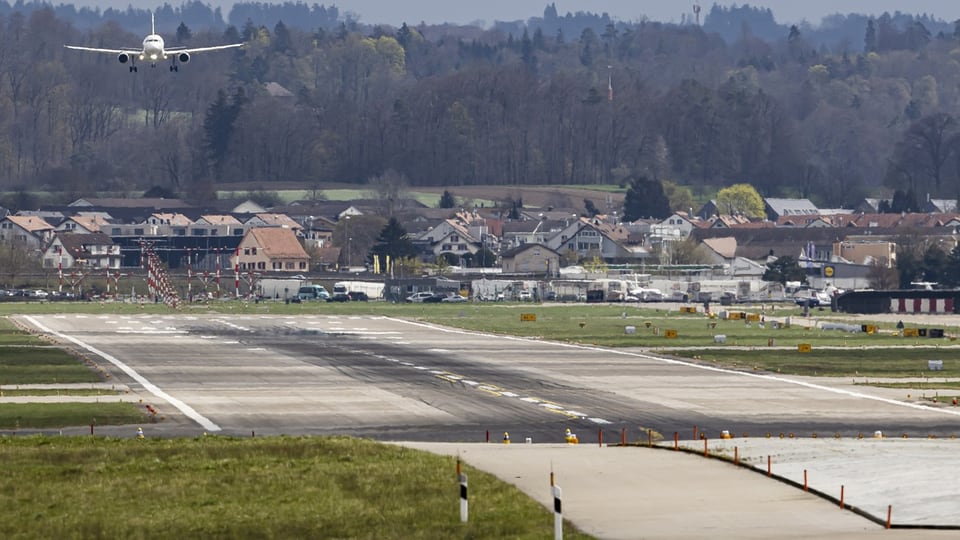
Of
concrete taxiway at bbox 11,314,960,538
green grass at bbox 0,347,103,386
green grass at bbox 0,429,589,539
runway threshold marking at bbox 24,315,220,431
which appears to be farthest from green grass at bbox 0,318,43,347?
green grass at bbox 0,429,589,539

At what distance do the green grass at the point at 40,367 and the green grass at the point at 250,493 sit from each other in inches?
1273

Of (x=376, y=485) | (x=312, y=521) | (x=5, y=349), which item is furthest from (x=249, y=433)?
(x=5, y=349)

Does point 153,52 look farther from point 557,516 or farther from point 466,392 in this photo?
point 557,516

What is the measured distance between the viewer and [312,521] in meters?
39.2

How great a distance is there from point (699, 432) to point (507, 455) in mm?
14084

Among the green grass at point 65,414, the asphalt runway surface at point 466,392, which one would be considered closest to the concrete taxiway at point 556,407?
the asphalt runway surface at point 466,392

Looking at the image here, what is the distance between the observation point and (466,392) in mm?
79312

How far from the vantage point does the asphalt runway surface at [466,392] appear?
65125mm

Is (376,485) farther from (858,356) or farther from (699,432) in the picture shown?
(858,356)

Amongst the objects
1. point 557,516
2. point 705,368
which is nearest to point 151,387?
point 705,368

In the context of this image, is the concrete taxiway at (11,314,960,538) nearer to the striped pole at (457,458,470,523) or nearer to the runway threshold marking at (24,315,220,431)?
the runway threshold marking at (24,315,220,431)

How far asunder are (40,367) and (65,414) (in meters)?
25.3

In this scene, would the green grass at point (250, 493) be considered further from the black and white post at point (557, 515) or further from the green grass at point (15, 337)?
the green grass at point (15, 337)

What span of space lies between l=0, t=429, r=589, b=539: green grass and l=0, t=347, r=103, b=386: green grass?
106 feet
